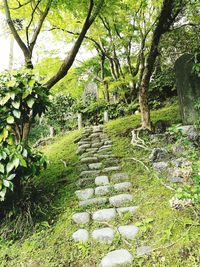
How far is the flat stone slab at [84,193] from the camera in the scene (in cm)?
362

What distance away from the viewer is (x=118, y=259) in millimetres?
2348

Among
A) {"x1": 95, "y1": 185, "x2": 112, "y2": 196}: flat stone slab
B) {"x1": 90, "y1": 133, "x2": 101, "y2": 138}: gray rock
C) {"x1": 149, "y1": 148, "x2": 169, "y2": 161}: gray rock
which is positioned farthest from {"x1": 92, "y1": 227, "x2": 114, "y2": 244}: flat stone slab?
{"x1": 90, "y1": 133, "x2": 101, "y2": 138}: gray rock

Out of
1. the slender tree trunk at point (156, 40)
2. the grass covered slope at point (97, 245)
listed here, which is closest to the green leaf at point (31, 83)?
the grass covered slope at point (97, 245)

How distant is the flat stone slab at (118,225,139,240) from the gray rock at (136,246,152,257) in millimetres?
183

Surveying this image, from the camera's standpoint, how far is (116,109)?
1095 centimetres

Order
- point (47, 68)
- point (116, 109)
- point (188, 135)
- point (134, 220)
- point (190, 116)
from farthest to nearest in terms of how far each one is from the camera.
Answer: point (116, 109), point (47, 68), point (190, 116), point (188, 135), point (134, 220)

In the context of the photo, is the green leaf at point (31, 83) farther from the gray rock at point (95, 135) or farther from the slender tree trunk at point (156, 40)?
the gray rock at point (95, 135)

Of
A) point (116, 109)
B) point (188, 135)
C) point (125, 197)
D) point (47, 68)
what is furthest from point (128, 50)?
point (125, 197)

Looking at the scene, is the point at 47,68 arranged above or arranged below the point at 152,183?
above

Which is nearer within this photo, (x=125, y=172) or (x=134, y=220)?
(x=134, y=220)

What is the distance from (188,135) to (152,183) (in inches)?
56.8

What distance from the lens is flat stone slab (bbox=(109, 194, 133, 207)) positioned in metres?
3.28

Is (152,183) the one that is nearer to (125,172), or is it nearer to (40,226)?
(125,172)

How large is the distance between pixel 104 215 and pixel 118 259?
0.73 metres
